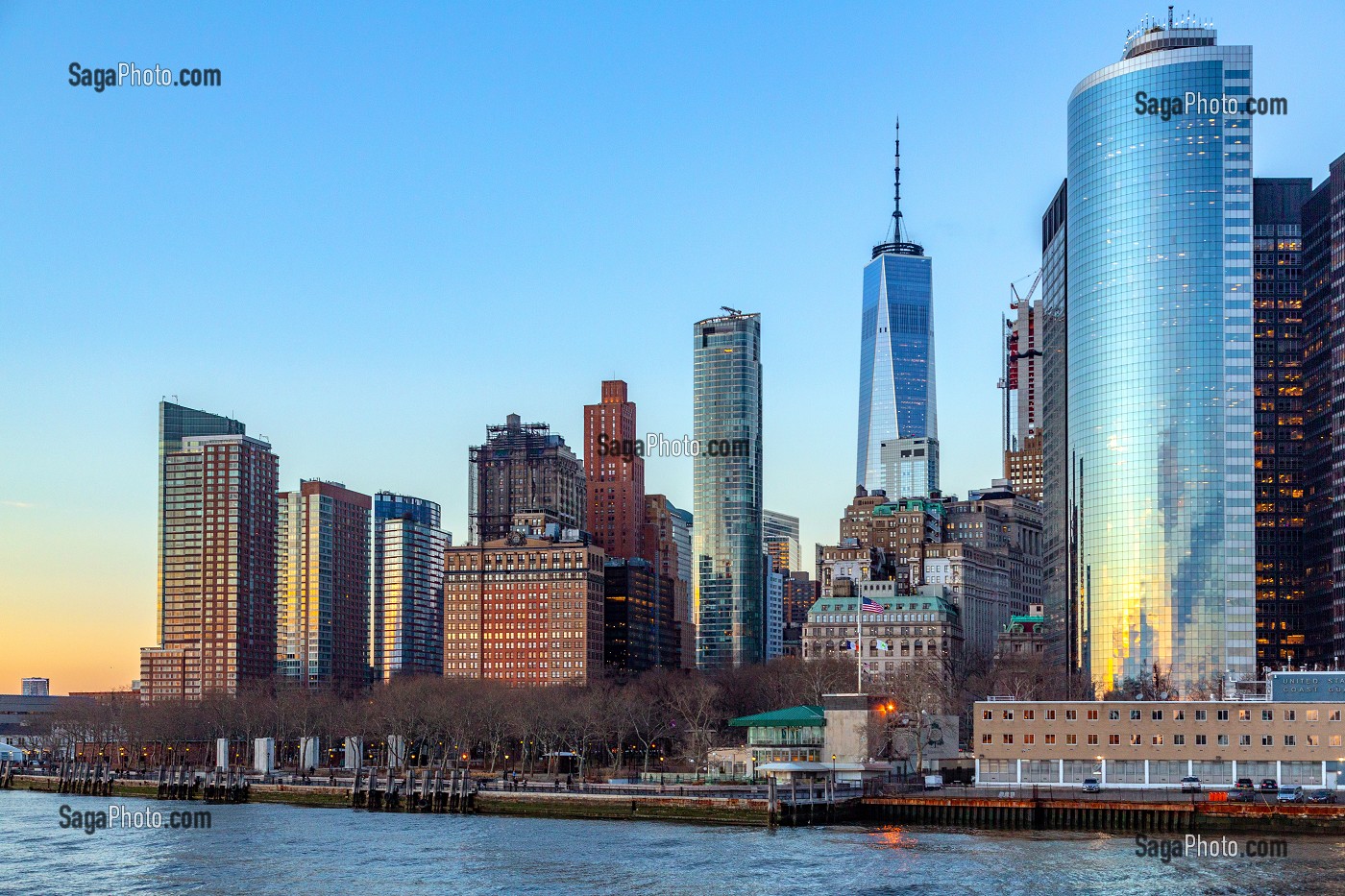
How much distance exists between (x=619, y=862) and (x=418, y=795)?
47.3 m

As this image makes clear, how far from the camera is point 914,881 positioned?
89.5 meters

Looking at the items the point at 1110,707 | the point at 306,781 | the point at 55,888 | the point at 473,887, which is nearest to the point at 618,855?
the point at 473,887

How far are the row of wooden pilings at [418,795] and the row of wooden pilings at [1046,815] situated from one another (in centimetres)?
3753

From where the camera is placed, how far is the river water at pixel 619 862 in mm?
89688

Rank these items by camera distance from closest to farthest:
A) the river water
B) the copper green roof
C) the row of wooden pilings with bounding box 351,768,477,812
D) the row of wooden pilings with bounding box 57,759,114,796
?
the river water, the row of wooden pilings with bounding box 351,768,477,812, the copper green roof, the row of wooden pilings with bounding box 57,759,114,796

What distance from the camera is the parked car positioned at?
114750 millimetres

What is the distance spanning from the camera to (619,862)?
325 feet

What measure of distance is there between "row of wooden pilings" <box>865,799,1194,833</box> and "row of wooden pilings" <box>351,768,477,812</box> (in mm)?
37531

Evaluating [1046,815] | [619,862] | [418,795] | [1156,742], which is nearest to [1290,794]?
[1156,742]

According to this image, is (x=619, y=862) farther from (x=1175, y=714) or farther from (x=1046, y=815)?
(x=1175, y=714)

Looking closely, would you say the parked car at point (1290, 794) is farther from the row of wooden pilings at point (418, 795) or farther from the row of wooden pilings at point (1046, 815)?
the row of wooden pilings at point (418, 795)

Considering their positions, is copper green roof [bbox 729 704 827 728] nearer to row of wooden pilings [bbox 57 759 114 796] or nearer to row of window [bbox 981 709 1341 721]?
row of window [bbox 981 709 1341 721]

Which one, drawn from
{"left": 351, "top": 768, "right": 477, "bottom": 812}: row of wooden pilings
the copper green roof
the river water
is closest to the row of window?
the copper green roof

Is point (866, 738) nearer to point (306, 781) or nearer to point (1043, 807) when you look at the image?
point (1043, 807)
